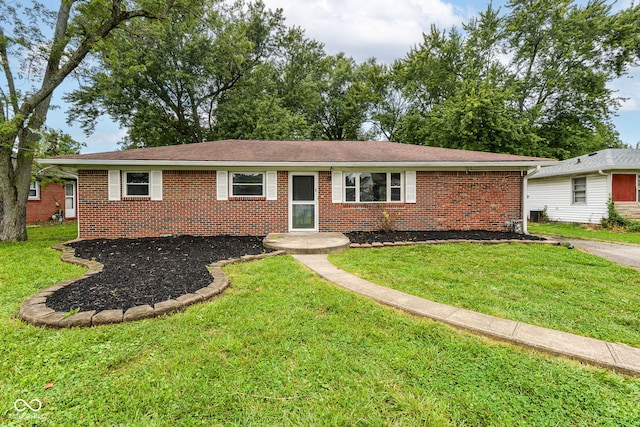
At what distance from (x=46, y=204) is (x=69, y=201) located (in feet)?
4.40

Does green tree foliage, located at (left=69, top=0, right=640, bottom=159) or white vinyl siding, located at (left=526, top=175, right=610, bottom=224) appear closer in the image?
white vinyl siding, located at (left=526, top=175, right=610, bottom=224)

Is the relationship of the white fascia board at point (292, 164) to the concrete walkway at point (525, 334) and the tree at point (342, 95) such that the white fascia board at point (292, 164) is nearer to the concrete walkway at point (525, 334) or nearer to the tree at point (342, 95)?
the concrete walkway at point (525, 334)

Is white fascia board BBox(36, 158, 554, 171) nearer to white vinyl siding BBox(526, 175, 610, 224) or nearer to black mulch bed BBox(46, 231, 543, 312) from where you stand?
black mulch bed BBox(46, 231, 543, 312)

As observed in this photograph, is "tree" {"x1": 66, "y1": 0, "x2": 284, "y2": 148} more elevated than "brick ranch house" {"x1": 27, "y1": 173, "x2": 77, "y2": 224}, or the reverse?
"tree" {"x1": 66, "y1": 0, "x2": 284, "y2": 148}

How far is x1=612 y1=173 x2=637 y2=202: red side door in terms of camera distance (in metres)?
11.9

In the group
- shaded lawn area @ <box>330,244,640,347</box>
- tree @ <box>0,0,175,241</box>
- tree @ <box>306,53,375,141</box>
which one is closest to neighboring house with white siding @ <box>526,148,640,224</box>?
shaded lawn area @ <box>330,244,640,347</box>

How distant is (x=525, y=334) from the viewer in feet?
8.68

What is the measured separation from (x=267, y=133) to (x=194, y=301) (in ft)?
51.0

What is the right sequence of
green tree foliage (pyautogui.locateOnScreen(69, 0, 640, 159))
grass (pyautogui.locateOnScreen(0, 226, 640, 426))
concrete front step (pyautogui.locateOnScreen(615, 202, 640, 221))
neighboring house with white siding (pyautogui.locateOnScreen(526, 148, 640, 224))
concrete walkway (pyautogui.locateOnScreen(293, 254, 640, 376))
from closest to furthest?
grass (pyautogui.locateOnScreen(0, 226, 640, 426)) < concrete walkway (pyautogui.locateOnScreen(293, 254, 640, 376)) < concrete front step (pyautogui.locateOnScreen(615, 202, 640, 221)) < neighboring house with white siding (pyautogui.locateOnScreen(526, 148, 640, 224)) < green tree foliage (pyautogui.locateOnScreen(69, 0, 640, 159))

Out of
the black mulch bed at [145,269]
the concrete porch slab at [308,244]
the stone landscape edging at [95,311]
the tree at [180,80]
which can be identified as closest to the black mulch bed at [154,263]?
the black mulch bed at [145,269]

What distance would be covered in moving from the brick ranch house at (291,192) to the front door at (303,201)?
0.03m

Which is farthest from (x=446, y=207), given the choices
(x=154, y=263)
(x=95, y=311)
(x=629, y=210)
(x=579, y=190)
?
(x=579, y=190)

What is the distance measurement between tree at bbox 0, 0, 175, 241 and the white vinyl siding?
59.4 feet

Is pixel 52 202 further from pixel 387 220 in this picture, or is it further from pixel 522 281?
pixel 522 281
